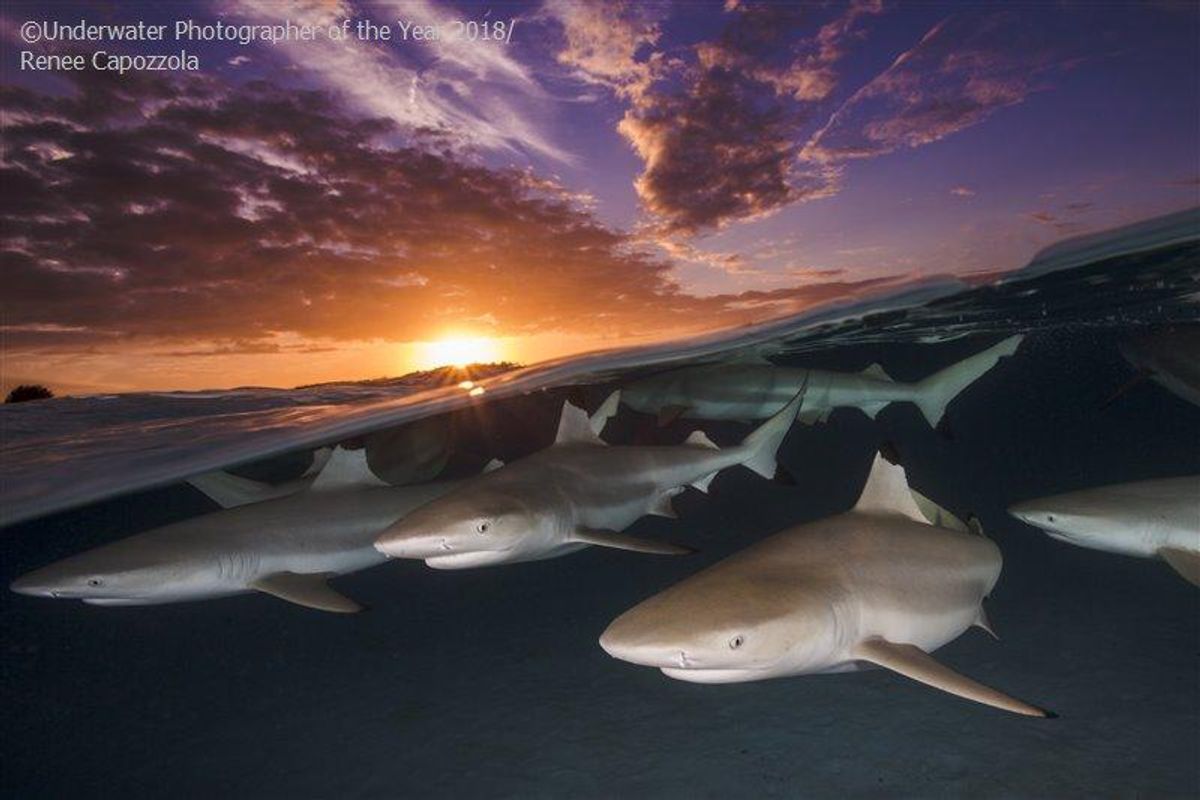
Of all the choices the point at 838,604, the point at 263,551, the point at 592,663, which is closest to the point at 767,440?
the point at 838,604

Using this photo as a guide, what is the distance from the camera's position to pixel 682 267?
9891mm

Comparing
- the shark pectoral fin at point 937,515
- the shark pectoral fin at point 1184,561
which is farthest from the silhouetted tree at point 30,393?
the shark pectoral fin at point 1184,561

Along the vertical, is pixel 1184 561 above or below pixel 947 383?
below

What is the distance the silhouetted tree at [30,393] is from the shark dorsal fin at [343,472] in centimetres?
561

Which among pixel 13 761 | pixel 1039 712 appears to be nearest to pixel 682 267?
pixel 1039 712

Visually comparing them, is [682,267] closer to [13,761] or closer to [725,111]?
[725,111]

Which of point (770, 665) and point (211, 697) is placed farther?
point (211, 697)

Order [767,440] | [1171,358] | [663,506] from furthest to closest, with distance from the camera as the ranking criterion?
[1171,358] → [663,506] → [767,440]

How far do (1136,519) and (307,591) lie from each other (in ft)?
24.4

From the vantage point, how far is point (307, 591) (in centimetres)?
607

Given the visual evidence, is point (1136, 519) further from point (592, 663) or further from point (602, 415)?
point (592, 663)

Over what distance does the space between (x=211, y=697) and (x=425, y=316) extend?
914cm

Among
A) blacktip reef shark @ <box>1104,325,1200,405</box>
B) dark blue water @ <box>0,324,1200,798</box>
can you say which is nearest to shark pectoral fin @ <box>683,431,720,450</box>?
dark blue water @ <box>0,324,1200,798</box>

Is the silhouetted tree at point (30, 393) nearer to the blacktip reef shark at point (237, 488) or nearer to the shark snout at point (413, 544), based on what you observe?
the blacktip reef shark at point (237, 488)
